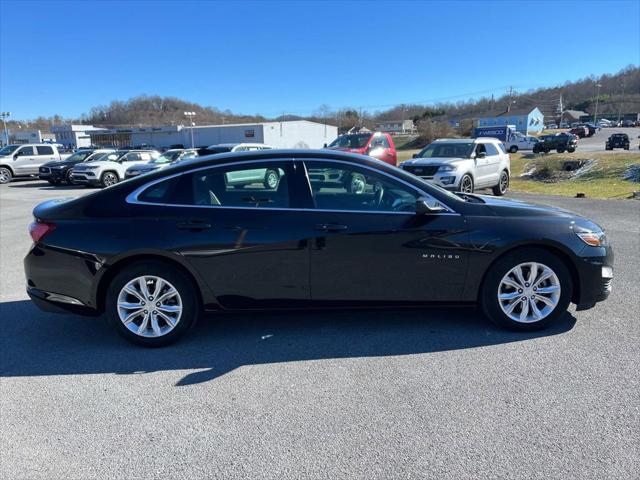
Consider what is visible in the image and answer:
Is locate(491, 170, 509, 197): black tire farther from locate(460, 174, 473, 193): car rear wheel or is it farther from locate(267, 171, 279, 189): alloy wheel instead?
locate(267, 171, 279, 189): alloy wheel

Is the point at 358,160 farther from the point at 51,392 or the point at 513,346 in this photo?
the point at 51,392

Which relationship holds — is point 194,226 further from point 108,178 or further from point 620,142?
point 620,142

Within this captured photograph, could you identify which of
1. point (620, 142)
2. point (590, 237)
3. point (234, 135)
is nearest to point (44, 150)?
point (590, 237)

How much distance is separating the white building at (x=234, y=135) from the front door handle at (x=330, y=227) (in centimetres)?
5050

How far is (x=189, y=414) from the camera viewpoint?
9.78 ft

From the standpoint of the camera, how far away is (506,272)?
12.9 feet

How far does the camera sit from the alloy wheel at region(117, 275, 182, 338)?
3826 millimetres

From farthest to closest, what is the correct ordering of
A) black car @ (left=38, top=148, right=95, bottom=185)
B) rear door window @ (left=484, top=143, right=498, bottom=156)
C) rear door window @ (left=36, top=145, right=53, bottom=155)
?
1. rear door window @ (left=36, top=145, right=53, bottom=155)
2. black car @ (left=38, top=148, right=95, bottom=185)
3. rear door window @ (left=484, top=143, right=498, bottom=156)

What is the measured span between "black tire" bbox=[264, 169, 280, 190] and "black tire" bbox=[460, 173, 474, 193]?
954cm

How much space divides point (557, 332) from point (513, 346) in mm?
564

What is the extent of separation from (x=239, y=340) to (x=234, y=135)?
5437cm

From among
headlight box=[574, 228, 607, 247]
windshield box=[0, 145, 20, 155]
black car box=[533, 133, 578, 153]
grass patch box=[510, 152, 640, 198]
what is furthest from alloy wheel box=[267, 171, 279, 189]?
black car box=[533, 133, 578, 153]

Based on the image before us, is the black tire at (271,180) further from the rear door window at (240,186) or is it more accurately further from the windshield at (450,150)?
the windshield at (450,150)

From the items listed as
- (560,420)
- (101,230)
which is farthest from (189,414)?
(560,420)
